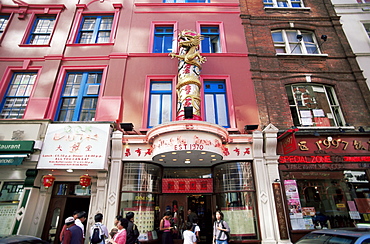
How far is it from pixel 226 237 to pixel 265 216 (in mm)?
2015

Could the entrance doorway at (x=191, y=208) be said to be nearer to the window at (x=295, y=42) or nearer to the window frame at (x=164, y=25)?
the window frame at (x=164, y=25)

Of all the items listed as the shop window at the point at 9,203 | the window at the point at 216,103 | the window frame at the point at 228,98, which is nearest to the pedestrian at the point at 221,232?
the window frame at the point at 228,98

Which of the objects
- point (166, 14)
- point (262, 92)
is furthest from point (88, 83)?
point (262, 92)

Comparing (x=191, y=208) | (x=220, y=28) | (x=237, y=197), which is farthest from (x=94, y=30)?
(x=237, y=197)

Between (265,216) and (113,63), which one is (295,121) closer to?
(265,216)

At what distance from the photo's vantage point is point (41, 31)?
12094 millimetres

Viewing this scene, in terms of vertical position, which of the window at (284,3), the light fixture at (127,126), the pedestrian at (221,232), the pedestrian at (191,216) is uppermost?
the window at (284,3)

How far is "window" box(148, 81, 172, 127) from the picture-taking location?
32.6ft

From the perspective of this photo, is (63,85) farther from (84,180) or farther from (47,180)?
(84,180)

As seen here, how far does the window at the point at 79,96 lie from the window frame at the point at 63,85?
0.15 m

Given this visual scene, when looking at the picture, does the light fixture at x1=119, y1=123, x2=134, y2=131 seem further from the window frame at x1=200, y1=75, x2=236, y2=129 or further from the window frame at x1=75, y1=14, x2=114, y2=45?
the window frame at x1=75, y1=14, x2=114, y2=45

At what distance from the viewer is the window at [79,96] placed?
9.94 meters

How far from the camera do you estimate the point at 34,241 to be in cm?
463

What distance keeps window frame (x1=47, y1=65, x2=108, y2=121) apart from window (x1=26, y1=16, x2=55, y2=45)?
2.68 meters
